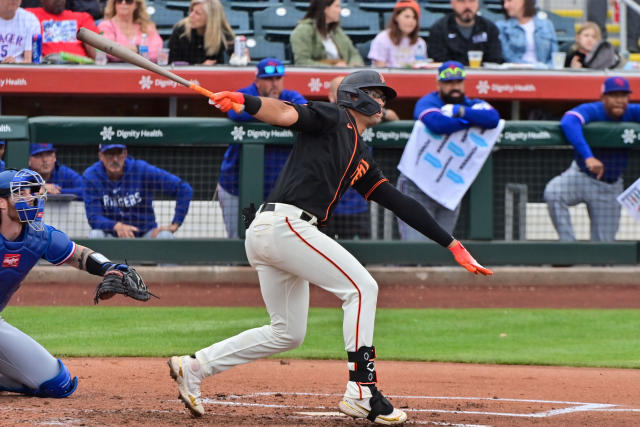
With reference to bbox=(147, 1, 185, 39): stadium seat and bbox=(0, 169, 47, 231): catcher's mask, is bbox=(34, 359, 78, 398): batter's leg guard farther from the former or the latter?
bbox=(147, 1, 185, 39): stadium seat

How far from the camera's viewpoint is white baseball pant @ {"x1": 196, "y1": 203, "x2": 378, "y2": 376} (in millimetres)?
5047

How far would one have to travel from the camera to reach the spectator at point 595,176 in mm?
10500

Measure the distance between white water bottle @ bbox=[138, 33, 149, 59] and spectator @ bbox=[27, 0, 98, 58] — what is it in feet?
1.80

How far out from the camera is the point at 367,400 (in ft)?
16.5

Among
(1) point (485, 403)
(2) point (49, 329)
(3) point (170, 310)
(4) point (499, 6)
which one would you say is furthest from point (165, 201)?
(4) point (499, 6)

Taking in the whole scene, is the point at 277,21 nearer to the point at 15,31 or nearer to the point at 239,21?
the point at 239,21

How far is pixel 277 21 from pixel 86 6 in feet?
8.49

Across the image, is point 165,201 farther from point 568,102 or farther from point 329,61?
point 568,102

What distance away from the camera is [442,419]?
5.36 metres

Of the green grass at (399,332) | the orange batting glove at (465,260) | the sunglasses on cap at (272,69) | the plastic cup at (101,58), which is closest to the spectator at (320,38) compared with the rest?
the sunglasses on cap at (272,69)

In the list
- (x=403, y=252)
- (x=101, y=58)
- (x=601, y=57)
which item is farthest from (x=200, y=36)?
(x=601, y=57)

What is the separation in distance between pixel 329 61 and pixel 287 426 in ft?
23.9

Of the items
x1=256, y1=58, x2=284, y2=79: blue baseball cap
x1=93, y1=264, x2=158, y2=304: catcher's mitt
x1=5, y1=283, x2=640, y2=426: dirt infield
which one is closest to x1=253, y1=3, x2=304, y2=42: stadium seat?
x1=256, y1=58, x2=284, y2=79: blue baseball cap

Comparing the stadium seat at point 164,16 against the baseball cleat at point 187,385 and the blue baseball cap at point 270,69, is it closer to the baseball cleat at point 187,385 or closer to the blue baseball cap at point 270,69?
the blue baseball cap at point 270,69
